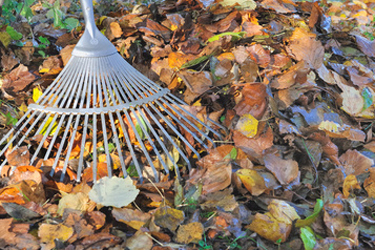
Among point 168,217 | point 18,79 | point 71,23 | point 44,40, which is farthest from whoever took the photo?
point 71,23

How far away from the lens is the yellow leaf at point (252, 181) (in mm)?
1180

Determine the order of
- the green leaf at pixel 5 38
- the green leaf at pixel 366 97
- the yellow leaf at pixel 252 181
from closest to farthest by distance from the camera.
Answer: the yellow leaf at pixel 252 181 < the green leaf at pixel 366 97 < the green leaf at pixel 5 38

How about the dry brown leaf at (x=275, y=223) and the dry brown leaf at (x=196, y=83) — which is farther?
the dry brown leaf at (x=196, y=83)

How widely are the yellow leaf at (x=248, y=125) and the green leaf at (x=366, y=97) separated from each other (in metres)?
0.53

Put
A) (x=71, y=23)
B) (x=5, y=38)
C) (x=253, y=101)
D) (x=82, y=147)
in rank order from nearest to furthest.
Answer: (x=82, y=147) → (x=253, y=101) → (x=5, y=38) → (x=71, y=23)

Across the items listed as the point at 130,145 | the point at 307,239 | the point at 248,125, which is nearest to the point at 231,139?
the point at 248,125

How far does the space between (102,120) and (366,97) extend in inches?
45.2

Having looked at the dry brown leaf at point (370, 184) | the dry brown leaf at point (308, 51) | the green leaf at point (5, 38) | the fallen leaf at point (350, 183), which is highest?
the green leaf at point (5, 38)

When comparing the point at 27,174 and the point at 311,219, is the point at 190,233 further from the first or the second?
the point at 27,174

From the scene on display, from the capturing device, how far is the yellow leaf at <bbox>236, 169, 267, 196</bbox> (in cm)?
118

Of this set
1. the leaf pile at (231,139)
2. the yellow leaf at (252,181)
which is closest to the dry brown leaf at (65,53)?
the leaf pile at (231,139)

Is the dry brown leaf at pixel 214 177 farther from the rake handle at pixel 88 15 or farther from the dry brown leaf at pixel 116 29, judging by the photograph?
the dry brown leaf at pixel 116 29

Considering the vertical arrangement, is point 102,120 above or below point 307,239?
above

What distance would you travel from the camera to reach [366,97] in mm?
1552
